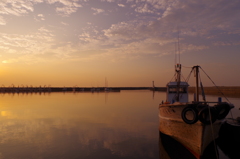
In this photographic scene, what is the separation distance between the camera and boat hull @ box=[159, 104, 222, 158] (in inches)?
476

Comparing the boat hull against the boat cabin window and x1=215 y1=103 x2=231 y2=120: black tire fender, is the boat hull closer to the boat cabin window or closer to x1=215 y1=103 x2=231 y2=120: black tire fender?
x1=215 y1=103 x2=231 y2=120: black tire fender

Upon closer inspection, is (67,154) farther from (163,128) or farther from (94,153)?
(163,128)

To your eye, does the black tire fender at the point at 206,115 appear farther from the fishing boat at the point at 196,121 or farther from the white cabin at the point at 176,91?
the white cabin at the point at 176,91

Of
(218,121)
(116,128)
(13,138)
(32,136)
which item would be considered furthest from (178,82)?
(13,138)

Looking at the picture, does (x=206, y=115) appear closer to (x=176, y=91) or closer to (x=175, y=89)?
(x=176, y=91)

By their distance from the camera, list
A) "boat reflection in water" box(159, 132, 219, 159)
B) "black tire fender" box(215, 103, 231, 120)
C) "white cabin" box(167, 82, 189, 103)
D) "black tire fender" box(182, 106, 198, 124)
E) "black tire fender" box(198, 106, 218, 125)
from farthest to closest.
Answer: "white cabin" box(167, 82, 189, 103)
"boat reflection in water" box(159, 132, 219, 159)
"black tire fender" box(215, 103, 231, 120)
"black tire fender" box(182, 106, 198, 124)
"black tire fender" box(198, 106, 218, 125)

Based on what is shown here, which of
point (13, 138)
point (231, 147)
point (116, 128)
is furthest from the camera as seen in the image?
point (116, 128)

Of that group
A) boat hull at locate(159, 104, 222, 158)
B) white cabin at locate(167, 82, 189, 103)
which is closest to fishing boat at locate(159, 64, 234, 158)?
boat hull at locate(159, 104, 222, 158)

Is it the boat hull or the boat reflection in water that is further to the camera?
the boat reflection in water

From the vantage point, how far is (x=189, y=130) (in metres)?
12.9

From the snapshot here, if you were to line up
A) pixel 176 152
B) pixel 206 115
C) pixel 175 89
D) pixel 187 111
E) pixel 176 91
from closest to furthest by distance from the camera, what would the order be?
pixel 206 115
pixel 187 111
pixel 176 152
pixel 176 91
pixel 175 89

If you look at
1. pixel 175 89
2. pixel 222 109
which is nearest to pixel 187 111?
pixel 222 109

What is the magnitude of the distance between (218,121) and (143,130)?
8.62 m

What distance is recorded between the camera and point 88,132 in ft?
62.8
